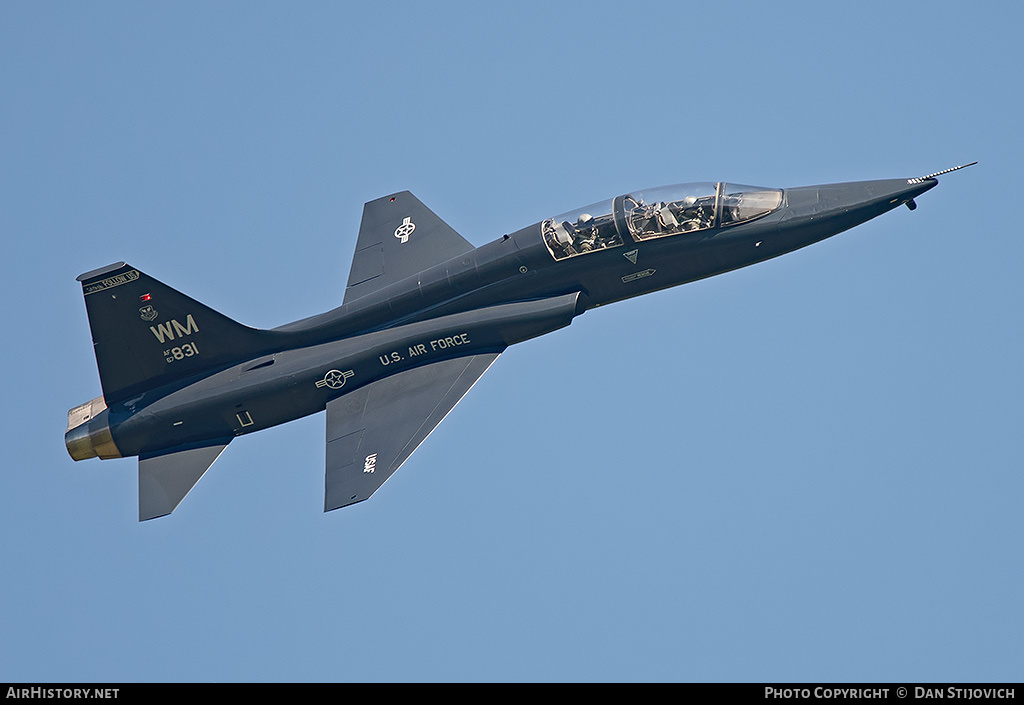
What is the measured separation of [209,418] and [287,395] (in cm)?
191

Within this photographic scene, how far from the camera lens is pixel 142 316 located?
30297 mm

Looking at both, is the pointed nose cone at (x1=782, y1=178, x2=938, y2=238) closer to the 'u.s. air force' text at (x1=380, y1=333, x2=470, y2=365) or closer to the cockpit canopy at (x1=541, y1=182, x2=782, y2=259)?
the cockpit canopy at (x1=541, y1=182, x2=782, y2=259)

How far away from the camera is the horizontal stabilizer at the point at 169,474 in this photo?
29.8 meters

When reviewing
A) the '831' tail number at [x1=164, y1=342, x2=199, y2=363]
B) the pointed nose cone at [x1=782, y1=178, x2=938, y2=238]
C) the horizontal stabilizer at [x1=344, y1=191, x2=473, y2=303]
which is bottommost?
the '831' tail number at [x1=164, y1=342, x2=199, y2=363]

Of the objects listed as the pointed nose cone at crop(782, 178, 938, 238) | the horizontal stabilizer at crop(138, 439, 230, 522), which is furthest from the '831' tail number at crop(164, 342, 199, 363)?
the pointed nose cone at crop(782, 178, 938, 238)

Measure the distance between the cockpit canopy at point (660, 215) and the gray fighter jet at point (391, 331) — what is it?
0.03 metres

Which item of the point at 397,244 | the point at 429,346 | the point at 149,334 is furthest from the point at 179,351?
the point at 397,244

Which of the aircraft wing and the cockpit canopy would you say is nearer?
the aircraft wing

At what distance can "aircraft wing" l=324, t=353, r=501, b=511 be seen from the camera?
28312mm

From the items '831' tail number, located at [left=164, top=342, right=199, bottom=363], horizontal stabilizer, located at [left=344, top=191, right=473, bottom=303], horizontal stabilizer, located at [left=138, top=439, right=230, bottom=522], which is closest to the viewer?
horizontal stabilizer, located at [left=138, top=439, right=230, bottom=522]

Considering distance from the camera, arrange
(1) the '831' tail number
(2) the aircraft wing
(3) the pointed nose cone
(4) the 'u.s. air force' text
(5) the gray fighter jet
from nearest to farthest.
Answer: (3) the pointed nose cone < (2) the aircraft wing < (5) the gray fighter jet < (4) the 'u.s. air force' text < (1) the '831' tail number

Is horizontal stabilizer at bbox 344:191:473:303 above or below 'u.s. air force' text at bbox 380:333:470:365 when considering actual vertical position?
above

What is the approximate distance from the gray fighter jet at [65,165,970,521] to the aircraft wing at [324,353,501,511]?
0.11 feet
